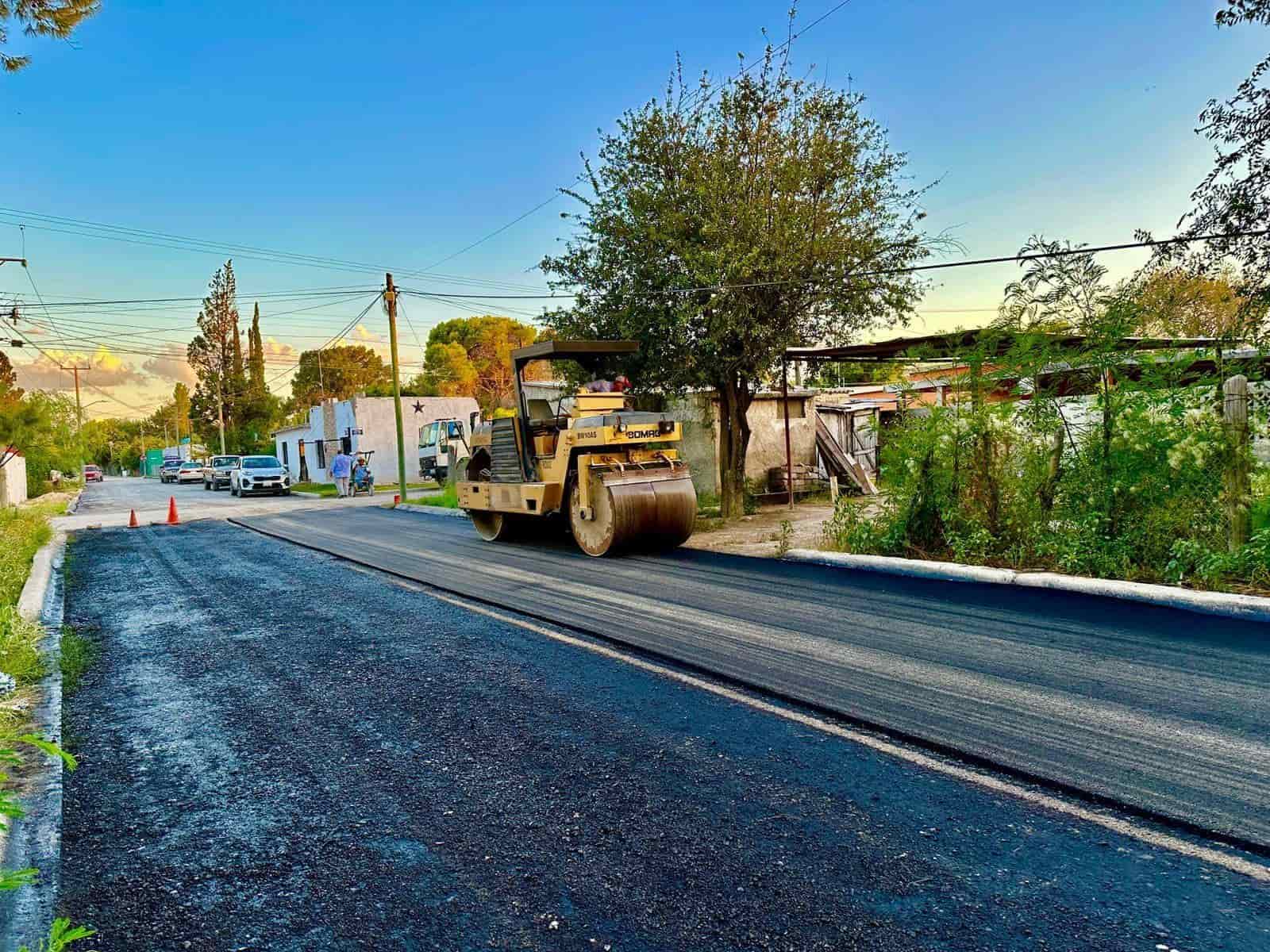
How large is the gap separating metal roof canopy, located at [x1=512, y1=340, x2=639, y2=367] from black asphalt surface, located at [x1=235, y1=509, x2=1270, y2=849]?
11.4 feet

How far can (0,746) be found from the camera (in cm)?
440

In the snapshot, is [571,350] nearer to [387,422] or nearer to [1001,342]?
[1001,342]

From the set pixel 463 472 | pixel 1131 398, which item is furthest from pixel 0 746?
pixel 463 472

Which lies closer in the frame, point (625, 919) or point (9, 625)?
point (625, 919)

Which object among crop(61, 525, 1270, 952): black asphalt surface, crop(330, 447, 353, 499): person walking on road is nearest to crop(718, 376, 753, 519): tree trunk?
crop(61, 525, 1270, 952): black asphalt surface

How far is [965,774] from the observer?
3.79 meters

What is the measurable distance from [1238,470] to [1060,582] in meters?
1.76

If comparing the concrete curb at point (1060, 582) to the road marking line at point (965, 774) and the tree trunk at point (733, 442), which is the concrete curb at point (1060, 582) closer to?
the road marking line at point (965, 774)

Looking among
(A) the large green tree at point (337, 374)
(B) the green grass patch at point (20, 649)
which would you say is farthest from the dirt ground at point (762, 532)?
(A) the large green tree at point (337, 374)

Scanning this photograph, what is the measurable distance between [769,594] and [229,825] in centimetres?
547

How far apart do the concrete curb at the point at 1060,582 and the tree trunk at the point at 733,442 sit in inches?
197

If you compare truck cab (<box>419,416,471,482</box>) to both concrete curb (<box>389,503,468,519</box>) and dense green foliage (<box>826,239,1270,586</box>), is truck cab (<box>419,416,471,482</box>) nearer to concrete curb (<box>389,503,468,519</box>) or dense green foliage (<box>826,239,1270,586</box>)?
concrete curb (<box>389,503,468,519</box>)

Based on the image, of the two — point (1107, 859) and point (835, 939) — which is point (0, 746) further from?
point (1107, 859)

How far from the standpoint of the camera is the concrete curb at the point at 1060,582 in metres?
6.55
